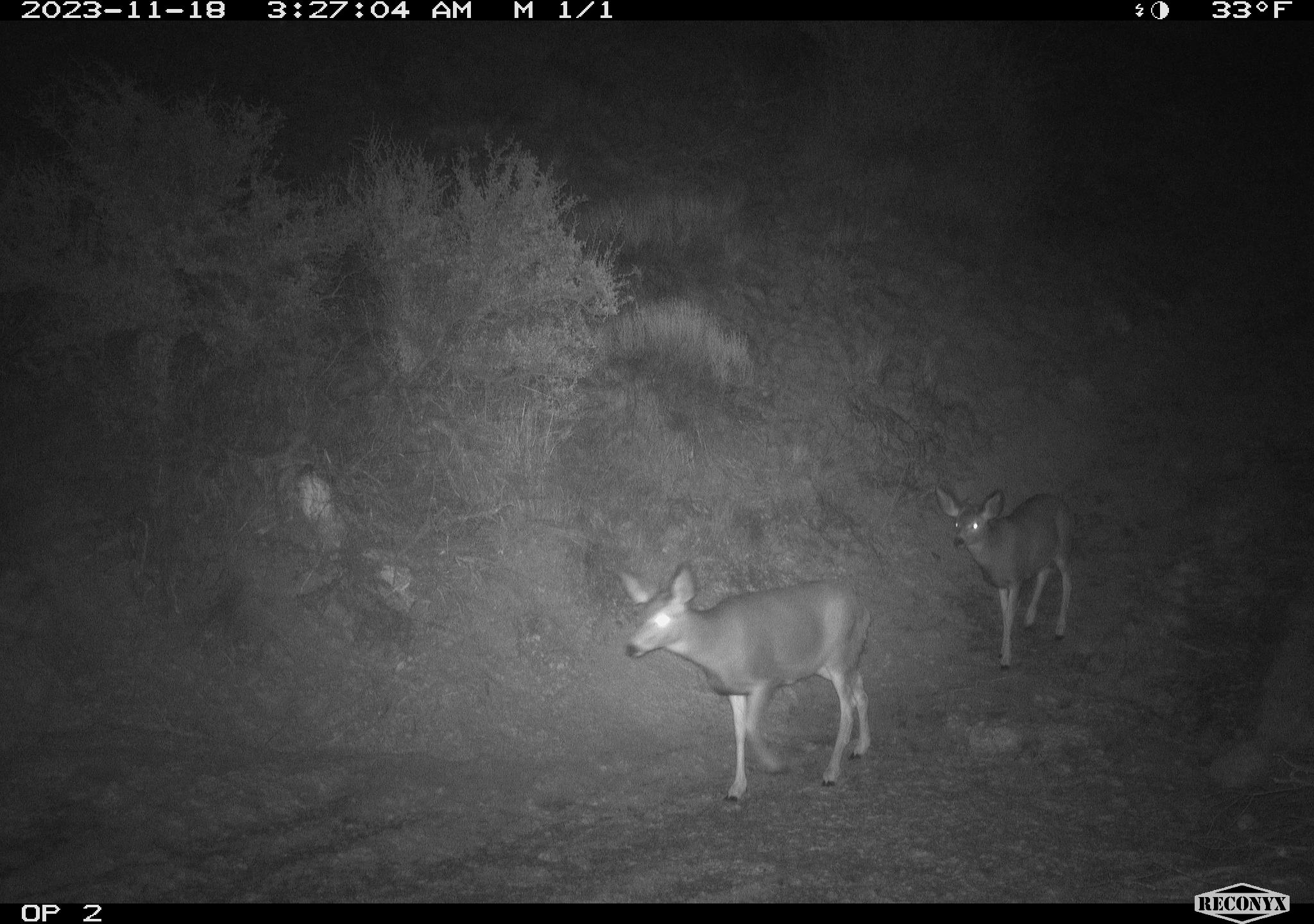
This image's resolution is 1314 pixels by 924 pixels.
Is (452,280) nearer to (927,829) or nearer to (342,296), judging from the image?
(342,296)

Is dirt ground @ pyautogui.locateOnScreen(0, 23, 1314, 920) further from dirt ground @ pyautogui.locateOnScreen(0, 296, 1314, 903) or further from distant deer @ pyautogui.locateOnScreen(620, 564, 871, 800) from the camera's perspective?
distant deer @ pyautogui.locateOnScreen(620, 564, 871, 800)

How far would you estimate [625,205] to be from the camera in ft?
51.0

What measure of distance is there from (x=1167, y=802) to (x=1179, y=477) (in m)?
7.38

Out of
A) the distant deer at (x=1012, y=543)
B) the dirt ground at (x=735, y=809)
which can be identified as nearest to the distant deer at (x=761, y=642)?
the dirt ground at (x=735, y=809)

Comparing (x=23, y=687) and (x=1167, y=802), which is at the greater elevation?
(x=23, y=687)

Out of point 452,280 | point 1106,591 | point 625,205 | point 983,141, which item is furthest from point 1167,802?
point 983,141

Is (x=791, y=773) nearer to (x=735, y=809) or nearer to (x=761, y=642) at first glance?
(x=735, y=809)

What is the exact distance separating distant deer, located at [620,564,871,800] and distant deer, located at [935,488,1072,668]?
253 centimetres

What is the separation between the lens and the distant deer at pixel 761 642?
22.9ft

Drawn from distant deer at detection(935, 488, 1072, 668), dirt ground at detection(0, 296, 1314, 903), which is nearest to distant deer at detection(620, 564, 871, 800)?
dirt ground at detection(0, 296, 1314, 903)
